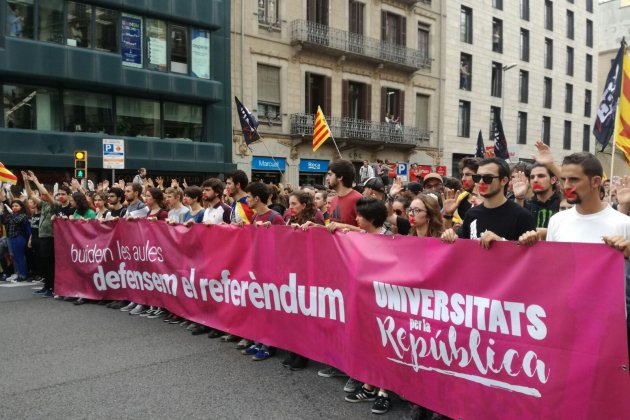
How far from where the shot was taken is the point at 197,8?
20.8 m

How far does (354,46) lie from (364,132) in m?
4.07

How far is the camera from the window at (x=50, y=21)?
17.5m

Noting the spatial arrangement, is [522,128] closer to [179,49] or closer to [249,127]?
[179,49]

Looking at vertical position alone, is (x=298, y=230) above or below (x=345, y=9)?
below

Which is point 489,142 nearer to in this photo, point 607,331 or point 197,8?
point 197,8

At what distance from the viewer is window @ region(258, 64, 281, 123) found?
2294 cm

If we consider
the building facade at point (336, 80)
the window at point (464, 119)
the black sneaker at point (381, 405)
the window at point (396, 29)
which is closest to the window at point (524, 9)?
the window at point (464, 119)

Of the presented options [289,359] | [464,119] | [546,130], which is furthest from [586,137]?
[289,359]

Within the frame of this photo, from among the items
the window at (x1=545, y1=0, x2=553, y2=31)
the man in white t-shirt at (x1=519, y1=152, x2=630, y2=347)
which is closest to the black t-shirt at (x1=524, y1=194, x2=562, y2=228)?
the man in white t-shirt at (x1=519, y1=152, x2=630, y2=347)

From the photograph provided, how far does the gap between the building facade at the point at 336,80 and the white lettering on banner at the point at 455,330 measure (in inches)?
670

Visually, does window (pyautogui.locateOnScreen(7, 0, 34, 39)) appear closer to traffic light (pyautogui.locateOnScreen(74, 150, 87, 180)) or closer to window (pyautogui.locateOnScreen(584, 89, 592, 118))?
traffic light (pyautogui.locateOnScreen(74, 150, 87, 180))

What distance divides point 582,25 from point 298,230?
143 ft

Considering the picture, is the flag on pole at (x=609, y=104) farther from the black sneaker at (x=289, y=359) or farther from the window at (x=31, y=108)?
the window at (x=31, y=108)

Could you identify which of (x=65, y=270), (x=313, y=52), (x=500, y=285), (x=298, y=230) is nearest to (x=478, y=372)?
(x=500, y=285)
